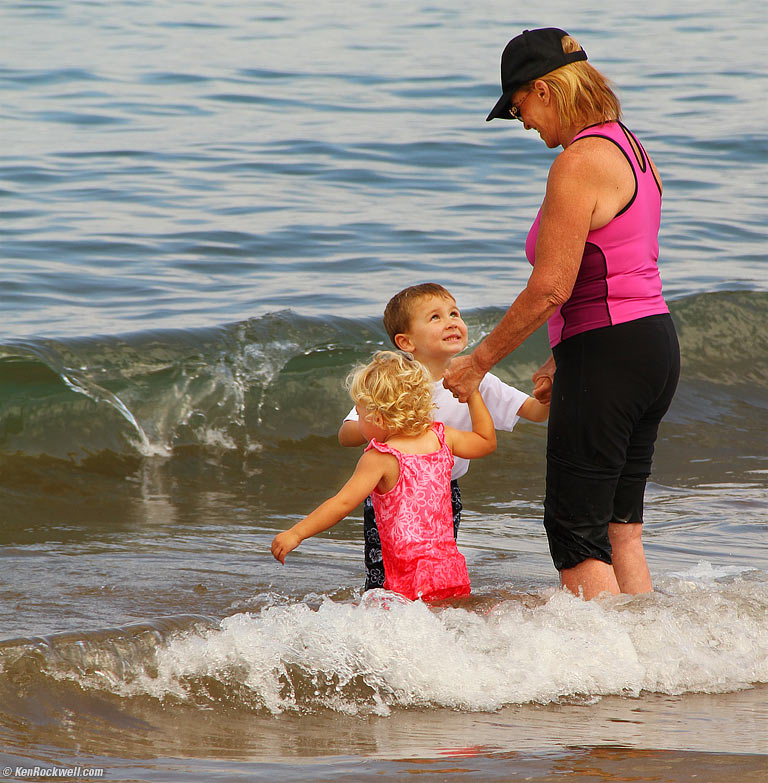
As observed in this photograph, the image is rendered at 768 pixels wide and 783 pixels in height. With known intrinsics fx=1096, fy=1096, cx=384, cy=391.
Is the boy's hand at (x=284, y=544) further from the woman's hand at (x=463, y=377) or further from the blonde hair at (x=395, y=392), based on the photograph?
the woman's hand at (x=463, y=377)

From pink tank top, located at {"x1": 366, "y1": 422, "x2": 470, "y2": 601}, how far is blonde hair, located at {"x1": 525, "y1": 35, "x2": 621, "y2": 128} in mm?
1125

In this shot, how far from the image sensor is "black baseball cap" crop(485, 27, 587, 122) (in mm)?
3100

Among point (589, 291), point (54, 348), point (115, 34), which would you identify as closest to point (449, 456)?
point (589, 291)

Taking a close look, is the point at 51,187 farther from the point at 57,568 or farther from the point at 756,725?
the point at 756,725

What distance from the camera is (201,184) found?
39.8 ft

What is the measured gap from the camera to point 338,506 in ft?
11.5

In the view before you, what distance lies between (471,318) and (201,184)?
4.74 meters

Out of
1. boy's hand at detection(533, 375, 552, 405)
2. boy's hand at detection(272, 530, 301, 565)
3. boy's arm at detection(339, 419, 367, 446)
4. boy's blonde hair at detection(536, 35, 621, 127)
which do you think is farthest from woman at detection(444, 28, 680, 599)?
boy's hand at detection(272, 530, 301, 565)

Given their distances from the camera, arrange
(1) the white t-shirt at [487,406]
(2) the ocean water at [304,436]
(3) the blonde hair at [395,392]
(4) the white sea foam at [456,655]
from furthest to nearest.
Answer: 1. (1) the white t-shirt at [487,406]
2. (3) the blonde hair at [395,392]
3. (4) the white sea foam at [456,655]
4. (2) the ocean water at [304,436]

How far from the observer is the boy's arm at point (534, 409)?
3.65m

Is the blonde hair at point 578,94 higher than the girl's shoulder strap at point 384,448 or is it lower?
higher

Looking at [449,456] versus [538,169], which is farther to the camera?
[538,169]

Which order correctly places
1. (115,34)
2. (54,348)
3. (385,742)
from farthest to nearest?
(115,34)
(54,348)
(385,742)

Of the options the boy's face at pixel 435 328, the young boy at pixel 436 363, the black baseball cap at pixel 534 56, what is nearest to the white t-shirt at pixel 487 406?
the young boy at pixel 436 363
